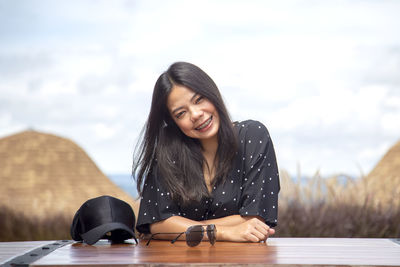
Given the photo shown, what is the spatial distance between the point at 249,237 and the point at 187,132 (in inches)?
26.9

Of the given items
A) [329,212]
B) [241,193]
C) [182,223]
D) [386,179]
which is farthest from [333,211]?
[182,223]

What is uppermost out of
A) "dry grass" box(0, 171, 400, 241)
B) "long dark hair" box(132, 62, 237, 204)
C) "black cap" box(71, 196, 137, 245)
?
"long dark hair" box(132, 62, 237, 204)

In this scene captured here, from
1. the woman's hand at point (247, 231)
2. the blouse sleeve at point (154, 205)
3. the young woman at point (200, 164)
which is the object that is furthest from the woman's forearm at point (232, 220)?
the blouse sleeve at point (154, 205)

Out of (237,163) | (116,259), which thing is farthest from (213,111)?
(116,259)

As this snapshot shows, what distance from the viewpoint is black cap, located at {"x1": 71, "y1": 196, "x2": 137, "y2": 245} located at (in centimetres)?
305

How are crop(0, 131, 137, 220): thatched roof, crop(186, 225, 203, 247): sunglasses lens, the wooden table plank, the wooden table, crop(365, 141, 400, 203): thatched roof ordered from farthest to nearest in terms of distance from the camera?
1. crop(0, 131, 137, 220): thatched roof
2. crop(365, 141, 400, 203): thatched roof
3. crop(186, 225, 203, 247): sunglasses lens
4. the wooden table plank
5. the wooden table

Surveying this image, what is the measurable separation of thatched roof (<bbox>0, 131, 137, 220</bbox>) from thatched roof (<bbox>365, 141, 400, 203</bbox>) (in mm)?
2927

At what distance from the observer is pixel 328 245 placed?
9.82ft

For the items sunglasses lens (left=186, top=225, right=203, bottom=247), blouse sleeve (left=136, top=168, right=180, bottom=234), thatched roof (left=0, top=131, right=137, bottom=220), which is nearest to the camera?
sunglasses lens (left=186, top=225, right=203, bottom=247)

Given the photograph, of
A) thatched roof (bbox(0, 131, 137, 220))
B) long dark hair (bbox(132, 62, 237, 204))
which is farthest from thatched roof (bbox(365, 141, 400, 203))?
long dark hair (bbox(132, 62, 237, 204))

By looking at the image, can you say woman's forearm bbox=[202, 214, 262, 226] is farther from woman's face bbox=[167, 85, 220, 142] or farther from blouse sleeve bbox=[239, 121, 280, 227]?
woman's face bbox=[167, 85, 220, 142]

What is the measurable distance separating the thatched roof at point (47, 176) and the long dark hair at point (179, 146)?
3.89 meters

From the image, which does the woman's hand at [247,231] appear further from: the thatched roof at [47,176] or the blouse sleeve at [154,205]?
the thatched roof at [47,176]

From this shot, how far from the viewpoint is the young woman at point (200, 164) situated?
321cm
